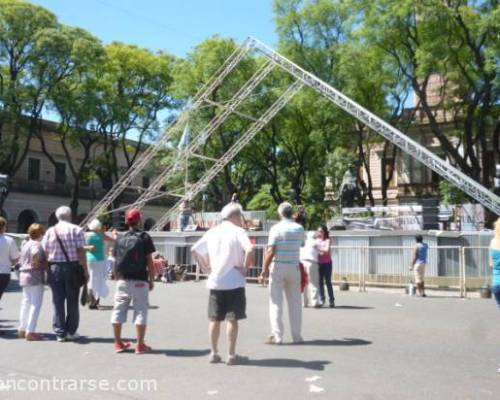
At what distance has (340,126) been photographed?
123ft

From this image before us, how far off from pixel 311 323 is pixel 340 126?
91.7ft

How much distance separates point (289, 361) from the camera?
286 inches

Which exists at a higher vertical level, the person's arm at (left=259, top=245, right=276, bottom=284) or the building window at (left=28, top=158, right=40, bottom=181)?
the building window at (left=28, top=158, right=40, bottom=181)

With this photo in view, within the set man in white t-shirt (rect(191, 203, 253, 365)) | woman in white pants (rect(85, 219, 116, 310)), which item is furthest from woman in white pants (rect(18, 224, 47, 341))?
man in white t-shirt (rect(191, 203, 253, 365))

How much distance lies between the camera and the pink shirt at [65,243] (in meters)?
8.57

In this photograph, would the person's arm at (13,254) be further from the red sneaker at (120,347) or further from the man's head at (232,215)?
the man's head at (232,215)

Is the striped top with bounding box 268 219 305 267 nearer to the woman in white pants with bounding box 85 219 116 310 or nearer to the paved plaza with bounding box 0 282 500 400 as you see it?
the paved plaza with bounding box 0 282 500 400

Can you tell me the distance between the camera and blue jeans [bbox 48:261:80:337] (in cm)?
853

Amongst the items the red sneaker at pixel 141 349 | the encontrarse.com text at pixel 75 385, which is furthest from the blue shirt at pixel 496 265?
the red sneaker at pixel 141 349

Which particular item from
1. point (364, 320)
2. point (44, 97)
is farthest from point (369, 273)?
point (44, 97)

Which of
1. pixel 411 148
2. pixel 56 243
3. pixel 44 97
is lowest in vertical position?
pixel 56 243

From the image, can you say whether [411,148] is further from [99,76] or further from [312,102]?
[99,76]

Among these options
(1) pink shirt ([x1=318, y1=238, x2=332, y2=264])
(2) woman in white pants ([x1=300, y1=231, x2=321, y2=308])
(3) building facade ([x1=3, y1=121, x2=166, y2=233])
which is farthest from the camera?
(3) building facade ([x1=3, y1=121, x2=166, y2=233])

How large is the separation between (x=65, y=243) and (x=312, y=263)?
564cm
